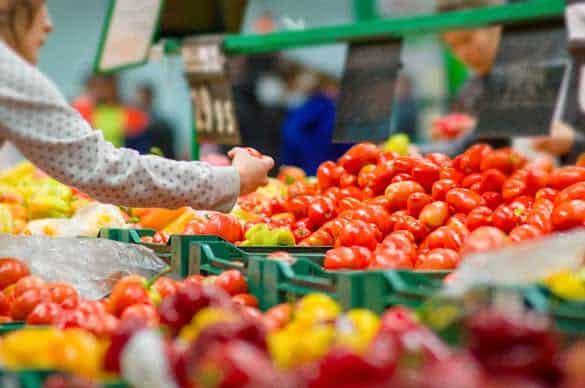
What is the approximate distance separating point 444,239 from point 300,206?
3.03ft

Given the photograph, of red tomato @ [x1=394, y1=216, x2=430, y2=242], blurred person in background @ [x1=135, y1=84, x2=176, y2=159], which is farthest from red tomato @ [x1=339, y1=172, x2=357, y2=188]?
blurred person in background @ [x1=135, y1=84, x2=176, y2=159]

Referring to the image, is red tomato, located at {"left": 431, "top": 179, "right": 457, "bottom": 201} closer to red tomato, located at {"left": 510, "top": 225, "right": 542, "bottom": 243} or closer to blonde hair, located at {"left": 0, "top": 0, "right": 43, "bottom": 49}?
red tomato, located at {"left": 510, "top": 225, "right": 542, "bottom": 243}

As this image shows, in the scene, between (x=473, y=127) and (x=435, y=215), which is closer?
(x=435, y=215)

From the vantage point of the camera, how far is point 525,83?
416 centimetres

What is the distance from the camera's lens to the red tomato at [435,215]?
3.26 metres

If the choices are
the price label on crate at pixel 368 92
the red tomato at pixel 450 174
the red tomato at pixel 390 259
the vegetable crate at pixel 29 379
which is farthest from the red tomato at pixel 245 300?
the price label on crate at pixel 368 92

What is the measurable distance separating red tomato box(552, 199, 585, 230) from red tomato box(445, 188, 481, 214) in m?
0.41

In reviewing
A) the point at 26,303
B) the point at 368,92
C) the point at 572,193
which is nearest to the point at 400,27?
the point at 368,92

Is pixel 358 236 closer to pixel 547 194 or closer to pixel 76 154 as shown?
pixel 547 194

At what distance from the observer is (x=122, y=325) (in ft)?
6.18

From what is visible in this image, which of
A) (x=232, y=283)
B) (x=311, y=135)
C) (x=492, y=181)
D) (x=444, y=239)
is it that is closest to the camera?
(x=232, y=283)

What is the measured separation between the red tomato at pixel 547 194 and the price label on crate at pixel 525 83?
2.40 feet

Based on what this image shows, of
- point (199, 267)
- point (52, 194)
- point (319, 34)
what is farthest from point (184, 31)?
point (199, 267)

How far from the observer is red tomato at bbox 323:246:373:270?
9.08 feet
